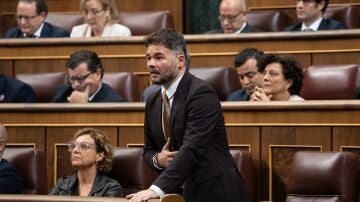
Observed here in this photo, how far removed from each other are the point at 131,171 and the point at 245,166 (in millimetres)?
239

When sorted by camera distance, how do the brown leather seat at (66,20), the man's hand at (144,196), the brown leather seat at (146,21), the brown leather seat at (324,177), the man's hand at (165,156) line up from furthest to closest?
1. the brown leather seat at (66,20)
2. the brown leather seat at (146,21)
3. the brown leather seat at (324,177)
4. the man's hand at (165,156)
5. the man's hand at (144,196)

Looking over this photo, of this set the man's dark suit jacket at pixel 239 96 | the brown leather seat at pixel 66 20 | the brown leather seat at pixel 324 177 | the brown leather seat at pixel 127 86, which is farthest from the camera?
the brown leather seat at pixel 66 20

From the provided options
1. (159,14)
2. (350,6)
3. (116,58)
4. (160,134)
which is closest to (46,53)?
(116,58)

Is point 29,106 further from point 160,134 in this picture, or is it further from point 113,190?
point 160,134

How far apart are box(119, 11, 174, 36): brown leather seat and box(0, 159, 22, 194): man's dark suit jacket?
89 centimetres

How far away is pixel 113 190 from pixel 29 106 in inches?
15.6

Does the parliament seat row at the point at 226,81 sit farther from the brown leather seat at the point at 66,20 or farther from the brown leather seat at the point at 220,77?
the brown leather seat at the point at 66,20

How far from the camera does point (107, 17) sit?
2.56 meters

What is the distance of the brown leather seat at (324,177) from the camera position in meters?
1.66

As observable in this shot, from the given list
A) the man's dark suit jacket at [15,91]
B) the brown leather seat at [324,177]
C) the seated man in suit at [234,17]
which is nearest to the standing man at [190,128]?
the brown leather seat at [324,177]

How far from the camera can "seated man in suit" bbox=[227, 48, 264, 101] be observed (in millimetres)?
2143

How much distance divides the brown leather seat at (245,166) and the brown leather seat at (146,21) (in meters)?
0.92

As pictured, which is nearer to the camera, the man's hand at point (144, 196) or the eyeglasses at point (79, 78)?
the man's hand at point (144, 196)

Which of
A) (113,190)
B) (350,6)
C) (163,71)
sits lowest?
(113,190)
